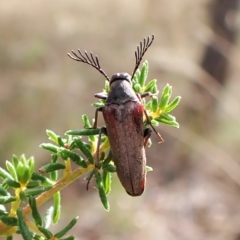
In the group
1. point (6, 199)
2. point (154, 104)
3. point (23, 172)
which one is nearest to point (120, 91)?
point (154, 104)

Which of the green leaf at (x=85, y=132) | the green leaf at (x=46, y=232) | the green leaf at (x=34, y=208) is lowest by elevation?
the green leaf at (x=46, y=232)

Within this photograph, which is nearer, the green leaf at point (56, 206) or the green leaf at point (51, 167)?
the green leaf at point (51, 167)

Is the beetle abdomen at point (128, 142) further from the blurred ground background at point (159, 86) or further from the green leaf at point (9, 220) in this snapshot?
the blurred ground background at point (159, 86)

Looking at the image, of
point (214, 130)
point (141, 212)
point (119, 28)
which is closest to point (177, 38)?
point (119, 28)

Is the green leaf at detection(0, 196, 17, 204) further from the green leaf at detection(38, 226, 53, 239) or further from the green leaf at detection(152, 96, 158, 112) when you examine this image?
the green leaf at detection(152, 96, 158, 112)

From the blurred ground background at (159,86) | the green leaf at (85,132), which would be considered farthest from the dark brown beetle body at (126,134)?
the blurred ground background at (159,86)

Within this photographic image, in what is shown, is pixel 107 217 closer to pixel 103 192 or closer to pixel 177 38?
pixel 177 38
